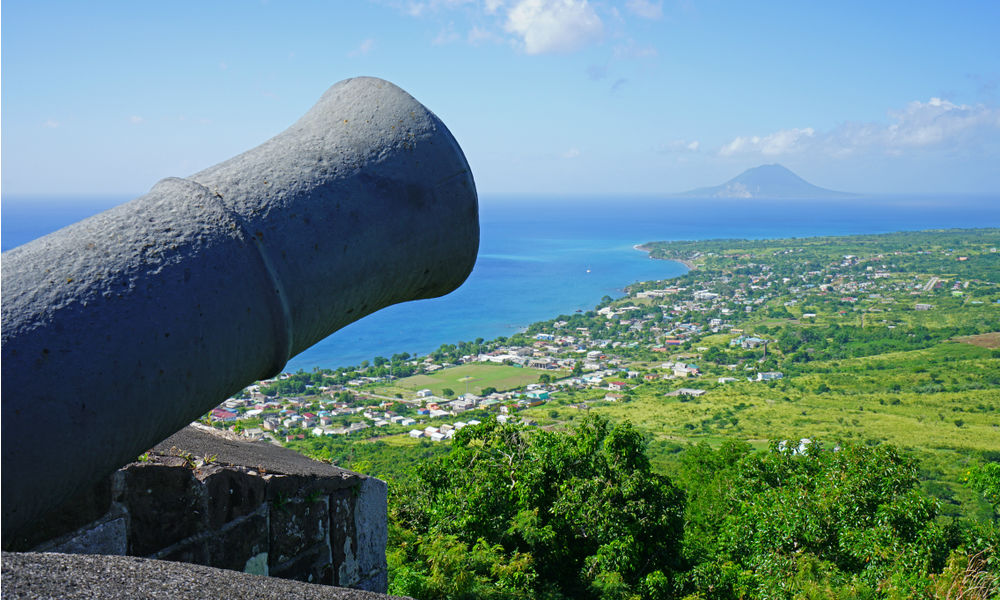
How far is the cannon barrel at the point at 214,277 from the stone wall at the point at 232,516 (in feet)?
3.08

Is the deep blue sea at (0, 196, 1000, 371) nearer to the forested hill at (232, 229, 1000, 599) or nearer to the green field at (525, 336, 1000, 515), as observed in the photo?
the forested hill at (232, 229, 1000, 599)

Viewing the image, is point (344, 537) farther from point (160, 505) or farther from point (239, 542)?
point (160, 505)

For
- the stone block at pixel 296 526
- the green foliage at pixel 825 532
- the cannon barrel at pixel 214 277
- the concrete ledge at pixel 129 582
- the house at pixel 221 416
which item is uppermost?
the cannon barrel at pixel 214 277

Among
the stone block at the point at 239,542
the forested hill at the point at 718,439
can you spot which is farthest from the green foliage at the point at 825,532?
the stone block at the point at 239,542

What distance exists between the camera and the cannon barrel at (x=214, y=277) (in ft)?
3.43

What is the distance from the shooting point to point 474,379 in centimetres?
5134

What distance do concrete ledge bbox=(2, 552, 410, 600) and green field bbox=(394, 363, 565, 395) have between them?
46.5 metres

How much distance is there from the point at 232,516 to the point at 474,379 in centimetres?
4934

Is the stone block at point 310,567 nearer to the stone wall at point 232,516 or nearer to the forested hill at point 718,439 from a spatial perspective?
the stone wall at point 232,516

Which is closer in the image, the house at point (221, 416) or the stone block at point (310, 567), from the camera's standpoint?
the stone block at point (310, 567)

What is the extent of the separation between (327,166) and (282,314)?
330mm

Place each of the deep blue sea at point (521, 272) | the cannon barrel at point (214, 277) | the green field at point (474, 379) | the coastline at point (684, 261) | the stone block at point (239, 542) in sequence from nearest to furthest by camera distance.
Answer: the cannon barrel at point (214, 277)
the stone block at point (239, 542)
the green field at point (474, 379)
the deep blue sea at point (521, 272)
the coastline at point (684, 261)

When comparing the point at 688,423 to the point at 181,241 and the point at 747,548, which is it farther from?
the point at 181,241

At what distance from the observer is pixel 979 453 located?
→ 3183cm
